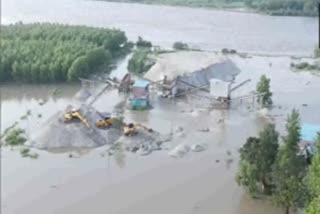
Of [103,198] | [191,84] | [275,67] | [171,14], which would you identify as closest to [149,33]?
[171,14]

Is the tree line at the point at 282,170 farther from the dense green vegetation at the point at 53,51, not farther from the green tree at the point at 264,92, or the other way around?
the dense green vegetation at the point at 53,51

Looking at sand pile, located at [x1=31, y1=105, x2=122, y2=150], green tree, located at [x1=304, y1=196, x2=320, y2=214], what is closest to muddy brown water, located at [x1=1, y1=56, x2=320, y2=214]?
sand pile, located at [x1=31, y1=105, x2=122, y2=150]

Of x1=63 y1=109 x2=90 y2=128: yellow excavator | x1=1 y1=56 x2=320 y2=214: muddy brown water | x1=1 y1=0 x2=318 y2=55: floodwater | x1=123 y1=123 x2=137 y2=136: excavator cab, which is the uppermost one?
x1=1 y1=0 x2=318 y2=55: floodwater

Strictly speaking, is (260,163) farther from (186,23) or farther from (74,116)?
(186,23)

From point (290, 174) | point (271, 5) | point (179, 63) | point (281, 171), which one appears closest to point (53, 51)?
point (179, 63)

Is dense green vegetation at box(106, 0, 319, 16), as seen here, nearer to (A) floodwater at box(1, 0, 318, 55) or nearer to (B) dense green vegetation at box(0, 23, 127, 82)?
(A) floodwater at box(1, 0, 318, 55)

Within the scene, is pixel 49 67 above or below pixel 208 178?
above

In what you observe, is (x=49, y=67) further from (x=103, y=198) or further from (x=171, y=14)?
(x=171, y=14)
